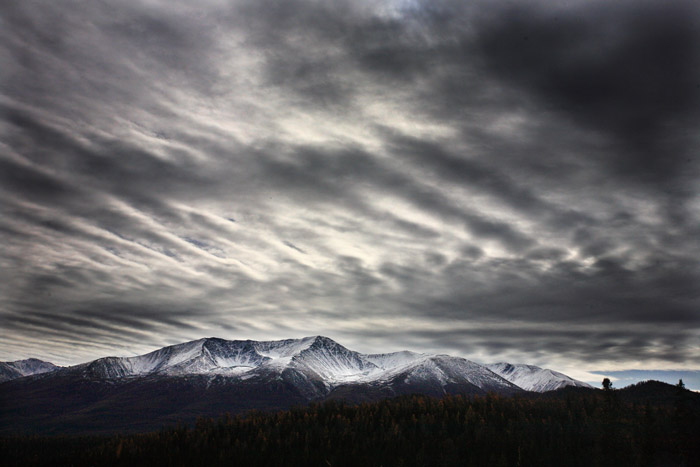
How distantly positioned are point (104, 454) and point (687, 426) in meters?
51.7

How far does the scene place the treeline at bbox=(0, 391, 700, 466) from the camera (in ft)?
101

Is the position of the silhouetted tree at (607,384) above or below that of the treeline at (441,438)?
above

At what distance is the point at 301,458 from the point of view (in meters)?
36.4

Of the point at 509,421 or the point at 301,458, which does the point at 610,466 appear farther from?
the point at 301,458

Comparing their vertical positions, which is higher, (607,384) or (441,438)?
(607,384)

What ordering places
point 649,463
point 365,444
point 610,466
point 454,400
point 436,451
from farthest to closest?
point 454,400
point 365,444
point 436,451
point 649,463
point 610,466

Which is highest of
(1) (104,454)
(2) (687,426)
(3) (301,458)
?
(2) (687,426)

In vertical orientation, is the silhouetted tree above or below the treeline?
above

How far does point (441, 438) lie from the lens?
40.2 m

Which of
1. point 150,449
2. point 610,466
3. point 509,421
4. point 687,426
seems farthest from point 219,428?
point 687,426

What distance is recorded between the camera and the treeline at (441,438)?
30859 mm

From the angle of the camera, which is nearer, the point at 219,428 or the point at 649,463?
the point at 649,463

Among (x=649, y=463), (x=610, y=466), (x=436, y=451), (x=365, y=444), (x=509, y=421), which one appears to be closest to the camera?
(x=610, y=466)

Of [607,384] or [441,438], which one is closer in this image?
[607,384]
